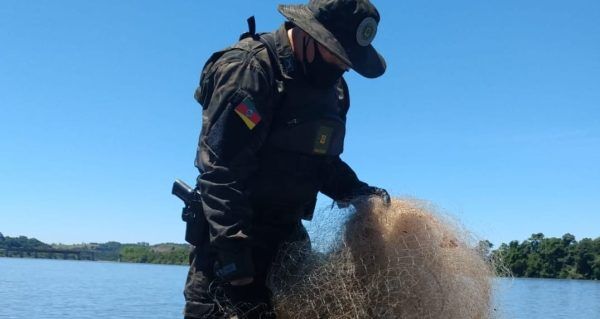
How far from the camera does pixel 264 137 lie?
3.69 m

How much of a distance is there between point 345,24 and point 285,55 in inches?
13.0

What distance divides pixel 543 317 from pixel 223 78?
2910 cm

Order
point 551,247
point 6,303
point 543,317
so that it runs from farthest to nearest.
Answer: point 551,247 < point 6,303 < point 543,317

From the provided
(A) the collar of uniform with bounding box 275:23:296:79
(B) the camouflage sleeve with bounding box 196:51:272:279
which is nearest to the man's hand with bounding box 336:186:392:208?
(B) the camouflage sleeve with bounding box 196:51:272:279

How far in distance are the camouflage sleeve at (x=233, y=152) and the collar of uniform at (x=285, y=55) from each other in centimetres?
12

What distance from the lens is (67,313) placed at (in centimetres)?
3170

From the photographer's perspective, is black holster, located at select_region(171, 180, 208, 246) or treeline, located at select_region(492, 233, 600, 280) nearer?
black holster, located at select_region(171, 180, 208, 246)

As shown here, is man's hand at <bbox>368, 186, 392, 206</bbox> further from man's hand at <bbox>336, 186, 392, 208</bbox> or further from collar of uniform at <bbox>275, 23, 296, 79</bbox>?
collar of uniform at <bbox>275, 23, 296, 79</bbox>

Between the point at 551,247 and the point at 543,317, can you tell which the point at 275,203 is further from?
the point at 551,247

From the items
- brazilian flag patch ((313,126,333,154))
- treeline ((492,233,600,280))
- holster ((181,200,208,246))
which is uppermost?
treeline ((492,233,600,280))

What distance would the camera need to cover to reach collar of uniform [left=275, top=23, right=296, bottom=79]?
374 cm

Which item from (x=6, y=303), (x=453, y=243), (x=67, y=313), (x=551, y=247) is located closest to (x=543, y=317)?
(x=67, y=313)

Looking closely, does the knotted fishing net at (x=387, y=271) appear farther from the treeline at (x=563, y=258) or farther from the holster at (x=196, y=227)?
the treeline at (x=563, y=258)

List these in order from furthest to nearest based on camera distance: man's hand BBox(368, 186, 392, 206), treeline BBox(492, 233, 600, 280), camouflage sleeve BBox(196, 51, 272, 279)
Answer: treeline BBox(492, 233, 600, 280) → man's hand BBox(368, 186, 392, 206) → camouflage sleeve BBox(196, 51, 272, 279)
